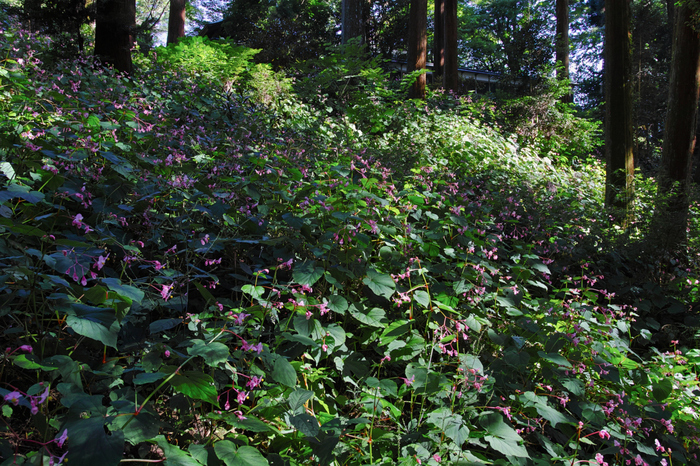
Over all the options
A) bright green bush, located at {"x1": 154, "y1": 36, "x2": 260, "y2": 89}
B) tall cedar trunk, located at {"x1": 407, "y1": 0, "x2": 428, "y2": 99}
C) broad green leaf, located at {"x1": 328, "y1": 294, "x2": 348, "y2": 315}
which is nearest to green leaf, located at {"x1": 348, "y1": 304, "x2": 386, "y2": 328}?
broad green leaf, located at {"x1": 328, "y1": 294, "x2": 348, "y2": 315}

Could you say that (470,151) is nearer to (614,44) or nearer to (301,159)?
(614,44)

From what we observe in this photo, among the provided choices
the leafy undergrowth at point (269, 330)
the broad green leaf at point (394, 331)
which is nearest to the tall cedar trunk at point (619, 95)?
the leafy undergrowth at point (269, 330)

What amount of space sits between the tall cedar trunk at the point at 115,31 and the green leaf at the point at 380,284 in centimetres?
585

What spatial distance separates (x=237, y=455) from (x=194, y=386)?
0.90ft

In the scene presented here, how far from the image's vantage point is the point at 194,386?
1.34m

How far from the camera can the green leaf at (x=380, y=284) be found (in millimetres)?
2301

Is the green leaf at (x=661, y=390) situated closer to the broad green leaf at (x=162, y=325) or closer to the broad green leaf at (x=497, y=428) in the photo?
the broad green leaf at (x=497, y=428)

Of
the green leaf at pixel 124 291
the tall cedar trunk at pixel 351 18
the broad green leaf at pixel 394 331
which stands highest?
the tall cedar trunk at pixel 351 18

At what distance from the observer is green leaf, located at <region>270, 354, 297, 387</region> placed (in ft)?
5.10

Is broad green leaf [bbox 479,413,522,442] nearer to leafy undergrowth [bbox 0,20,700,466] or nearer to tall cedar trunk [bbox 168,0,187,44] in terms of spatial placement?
leafy undergrowth [bbox 0,20,700,466]

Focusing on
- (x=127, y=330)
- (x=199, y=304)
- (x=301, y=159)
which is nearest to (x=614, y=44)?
(x=301, y=159)

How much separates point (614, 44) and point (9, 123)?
804cm

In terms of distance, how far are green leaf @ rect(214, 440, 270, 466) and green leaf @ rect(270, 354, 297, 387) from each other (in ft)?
0.83

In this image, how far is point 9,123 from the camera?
291cm
